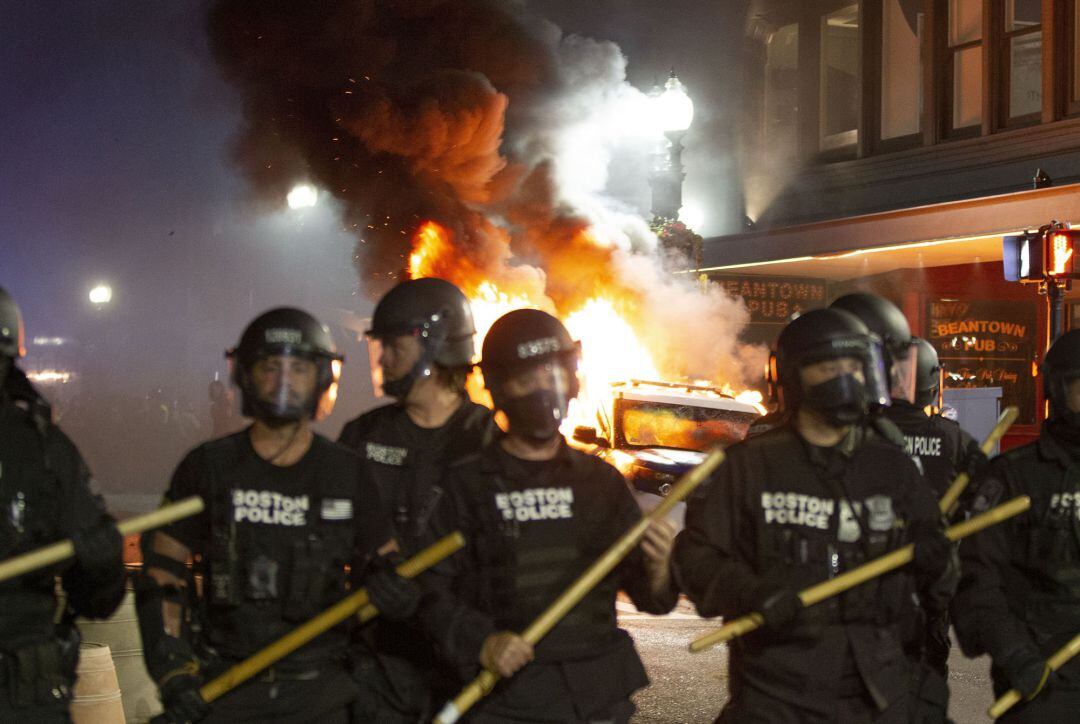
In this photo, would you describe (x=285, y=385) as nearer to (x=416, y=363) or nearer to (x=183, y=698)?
(x=183, y=698)

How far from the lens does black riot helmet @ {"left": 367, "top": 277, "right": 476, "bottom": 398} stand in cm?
532

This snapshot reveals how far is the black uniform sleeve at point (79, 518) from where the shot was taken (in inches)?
152

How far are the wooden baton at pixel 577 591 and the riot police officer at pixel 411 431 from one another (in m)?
0.63

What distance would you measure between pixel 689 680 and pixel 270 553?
16.6 ft

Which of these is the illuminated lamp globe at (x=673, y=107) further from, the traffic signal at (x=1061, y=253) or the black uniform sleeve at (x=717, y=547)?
the black uniform sleeve at (x=717, y=547)

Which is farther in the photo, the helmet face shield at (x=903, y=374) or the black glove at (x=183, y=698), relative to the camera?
the helmet face shield at (x=903, y=374)

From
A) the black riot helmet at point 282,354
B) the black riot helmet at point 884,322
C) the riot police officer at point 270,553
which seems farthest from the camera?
the black riot helmet at point 884,322

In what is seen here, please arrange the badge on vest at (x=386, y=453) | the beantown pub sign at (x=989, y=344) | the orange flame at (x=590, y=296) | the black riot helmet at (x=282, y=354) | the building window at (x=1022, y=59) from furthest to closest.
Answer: the orange flame at (x=590, y=296)
the beantown pub sign at (x=989, y=344)
the building window at (x=1022, y=59)
the badge on vest at (x=386, y=453)
the black riot helmet at (x=282, y=354)

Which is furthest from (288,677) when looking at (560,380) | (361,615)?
(560,380)

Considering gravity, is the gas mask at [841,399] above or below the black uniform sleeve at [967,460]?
above

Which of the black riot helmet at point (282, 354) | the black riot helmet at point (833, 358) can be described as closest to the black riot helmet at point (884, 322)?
Result: the black riot helmet at point (833, 358)

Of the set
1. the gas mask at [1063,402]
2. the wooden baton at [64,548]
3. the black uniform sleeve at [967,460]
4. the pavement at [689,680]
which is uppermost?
the gas mask at [1063,402]

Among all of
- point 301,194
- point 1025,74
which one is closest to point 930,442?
point 1025,74

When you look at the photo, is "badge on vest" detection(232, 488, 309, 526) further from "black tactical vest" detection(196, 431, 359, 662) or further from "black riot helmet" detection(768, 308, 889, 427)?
"black riot helmet" detection(768, 308, 889, 427)
